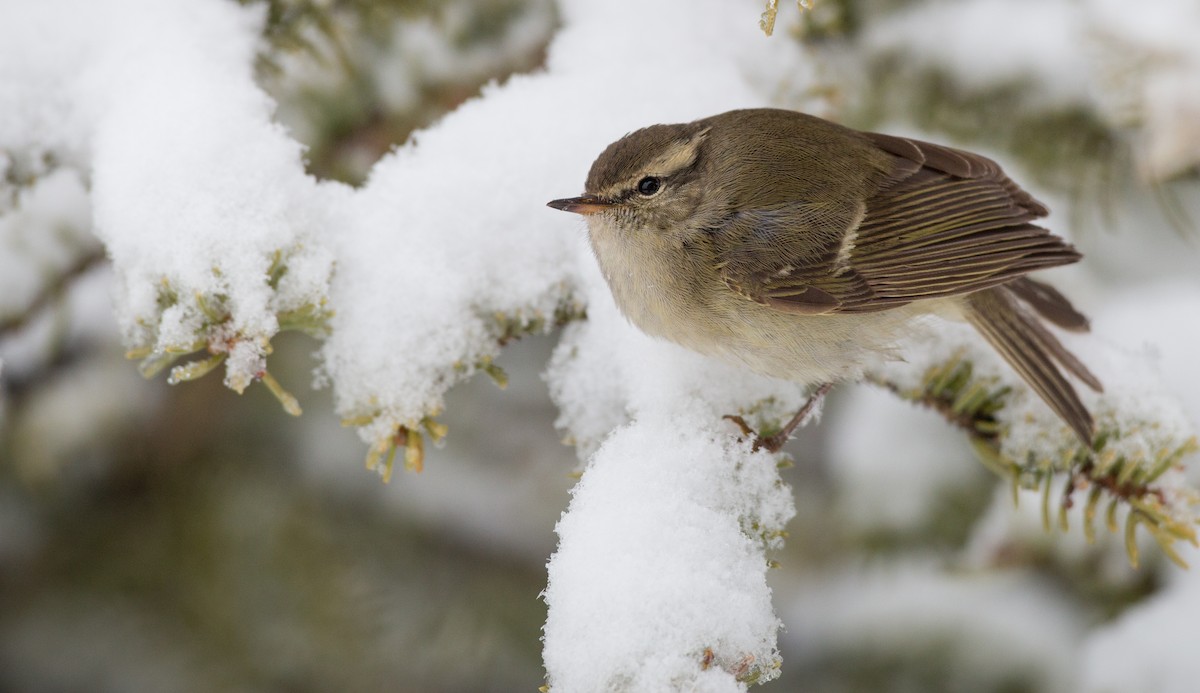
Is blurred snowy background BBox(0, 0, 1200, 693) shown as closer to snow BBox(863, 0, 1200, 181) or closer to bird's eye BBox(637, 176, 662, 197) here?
snow BBox(863, 0, 1200, 181)

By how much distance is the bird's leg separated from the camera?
69.4 inches

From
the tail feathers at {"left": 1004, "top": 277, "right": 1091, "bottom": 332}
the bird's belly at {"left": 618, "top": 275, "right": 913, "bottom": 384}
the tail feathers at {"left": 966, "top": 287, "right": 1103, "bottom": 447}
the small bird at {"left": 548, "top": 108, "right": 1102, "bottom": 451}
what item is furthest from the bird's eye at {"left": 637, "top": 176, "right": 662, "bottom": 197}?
the tail feathers at {"left": 1004, "top": 277, "right": 1091, "bottom": 332}

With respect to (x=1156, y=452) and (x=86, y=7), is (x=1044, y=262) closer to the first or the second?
(x=1156, y=452)

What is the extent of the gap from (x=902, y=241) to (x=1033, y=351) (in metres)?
0.39

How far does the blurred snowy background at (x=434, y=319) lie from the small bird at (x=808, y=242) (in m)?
0.11

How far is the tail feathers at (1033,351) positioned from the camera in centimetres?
182

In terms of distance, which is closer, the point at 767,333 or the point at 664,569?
the point at 664,569

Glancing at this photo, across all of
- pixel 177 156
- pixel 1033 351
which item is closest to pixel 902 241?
pixel 1033 351

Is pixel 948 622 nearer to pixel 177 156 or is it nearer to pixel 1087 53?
pixel 1087 53

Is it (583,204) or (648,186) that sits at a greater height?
(648,186)

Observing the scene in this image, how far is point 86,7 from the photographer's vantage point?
5.98 feet

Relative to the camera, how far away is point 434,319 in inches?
66.9

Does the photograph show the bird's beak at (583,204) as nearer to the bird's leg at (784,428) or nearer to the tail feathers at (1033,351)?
the bird's leg at (784,428)

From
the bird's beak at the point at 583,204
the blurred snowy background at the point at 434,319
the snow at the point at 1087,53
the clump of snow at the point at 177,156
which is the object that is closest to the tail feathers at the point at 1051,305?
the blurred snowy background at the point at 434,319
